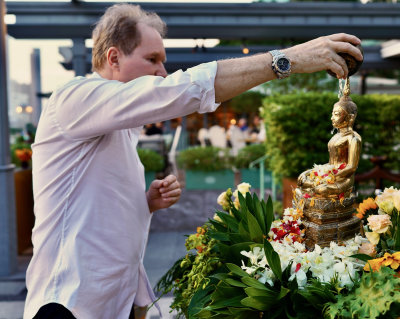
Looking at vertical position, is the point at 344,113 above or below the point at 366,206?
above

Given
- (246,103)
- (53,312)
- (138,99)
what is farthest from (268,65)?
(246,103)

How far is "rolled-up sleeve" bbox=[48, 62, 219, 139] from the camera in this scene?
1110mm

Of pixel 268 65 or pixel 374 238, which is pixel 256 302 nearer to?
pixel 374 238

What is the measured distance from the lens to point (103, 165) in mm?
1400

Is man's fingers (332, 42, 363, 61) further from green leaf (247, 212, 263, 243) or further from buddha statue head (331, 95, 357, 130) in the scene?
green leaf (247, 212, 263, 243)

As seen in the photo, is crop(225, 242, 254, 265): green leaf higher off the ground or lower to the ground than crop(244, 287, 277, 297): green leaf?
lower

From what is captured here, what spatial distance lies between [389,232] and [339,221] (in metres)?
0.17

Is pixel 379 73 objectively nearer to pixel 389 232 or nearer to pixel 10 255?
pixel 10 255

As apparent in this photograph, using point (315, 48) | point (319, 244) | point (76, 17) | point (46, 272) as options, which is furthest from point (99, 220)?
point (76, 17)

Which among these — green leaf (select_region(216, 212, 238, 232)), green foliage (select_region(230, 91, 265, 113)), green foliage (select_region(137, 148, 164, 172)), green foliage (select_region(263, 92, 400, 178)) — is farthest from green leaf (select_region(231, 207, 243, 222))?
green foliage (select_region(230, 91, 265, 113))

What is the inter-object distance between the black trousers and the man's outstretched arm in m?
0.85

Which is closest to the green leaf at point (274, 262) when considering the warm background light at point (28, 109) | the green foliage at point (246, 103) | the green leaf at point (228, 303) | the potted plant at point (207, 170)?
the green leaf at point (228, 303)

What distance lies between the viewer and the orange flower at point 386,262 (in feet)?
3.52

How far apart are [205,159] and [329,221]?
239 inches
